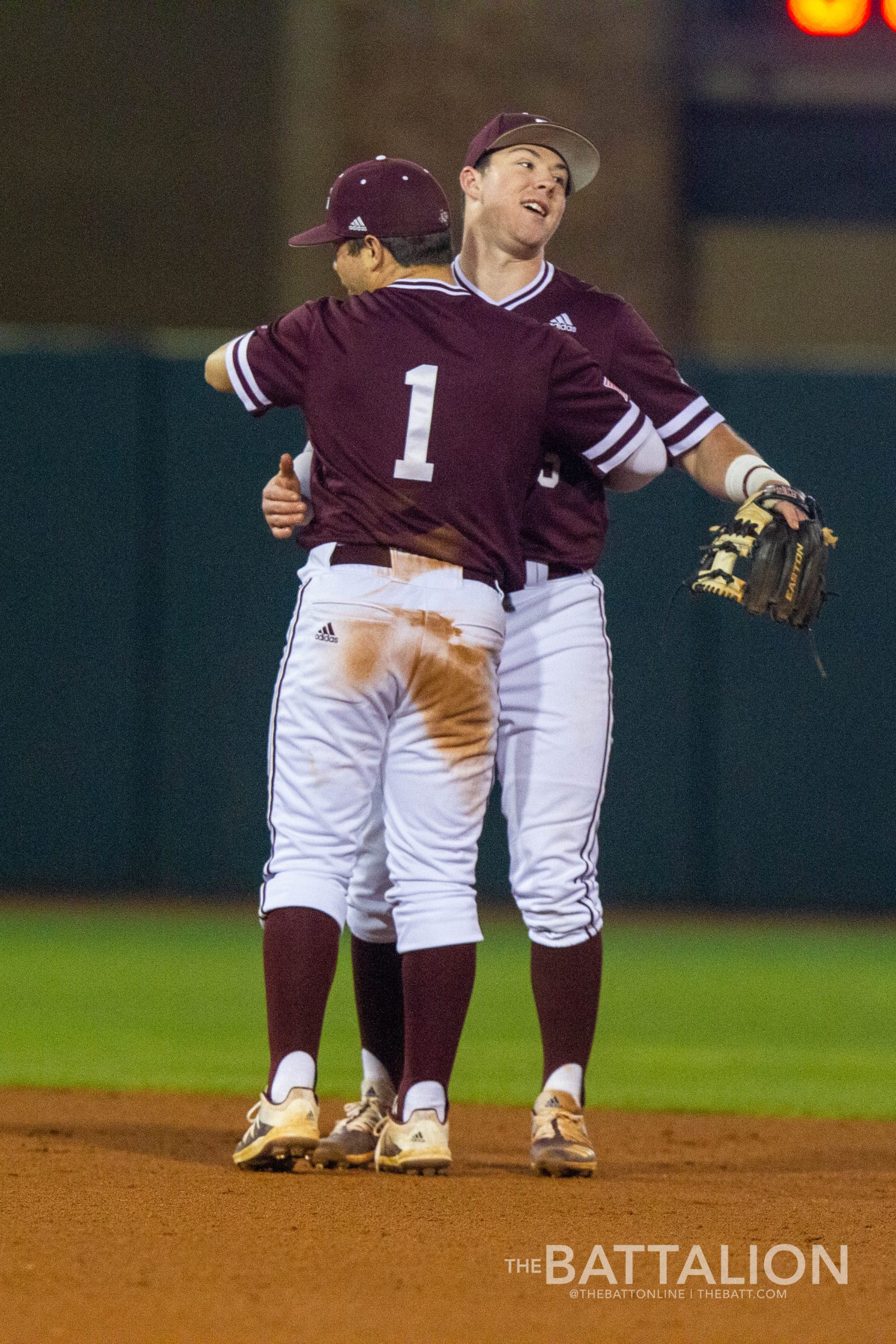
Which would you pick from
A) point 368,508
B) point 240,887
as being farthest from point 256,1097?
→ point 240,887

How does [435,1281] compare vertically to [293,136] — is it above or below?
below

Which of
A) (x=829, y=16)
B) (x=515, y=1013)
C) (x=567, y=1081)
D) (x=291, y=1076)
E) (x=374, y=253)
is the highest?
(x=829, y=16)

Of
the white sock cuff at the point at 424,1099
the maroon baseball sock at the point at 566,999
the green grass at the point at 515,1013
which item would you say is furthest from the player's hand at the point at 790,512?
the green grass at the point at 515,1013

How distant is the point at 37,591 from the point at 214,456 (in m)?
1.03

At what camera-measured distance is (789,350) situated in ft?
39.3

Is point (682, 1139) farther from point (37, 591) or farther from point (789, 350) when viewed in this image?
point (789, 350)

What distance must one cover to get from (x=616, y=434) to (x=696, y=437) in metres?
0.26

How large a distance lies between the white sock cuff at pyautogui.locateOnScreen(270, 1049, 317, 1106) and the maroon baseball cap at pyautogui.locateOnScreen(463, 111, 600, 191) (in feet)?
5.79

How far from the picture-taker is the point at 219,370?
3.70 meters

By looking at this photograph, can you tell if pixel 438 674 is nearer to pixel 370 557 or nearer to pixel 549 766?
pixel 370 557

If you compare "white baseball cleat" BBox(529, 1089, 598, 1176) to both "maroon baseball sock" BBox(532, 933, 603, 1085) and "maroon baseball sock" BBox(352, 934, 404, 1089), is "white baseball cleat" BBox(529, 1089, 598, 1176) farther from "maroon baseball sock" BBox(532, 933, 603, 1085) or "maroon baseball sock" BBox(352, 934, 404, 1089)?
"maroon baseball sock" BBox(352, 934, 404, 1089)

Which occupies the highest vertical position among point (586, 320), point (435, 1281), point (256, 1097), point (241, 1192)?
point (586, 320)

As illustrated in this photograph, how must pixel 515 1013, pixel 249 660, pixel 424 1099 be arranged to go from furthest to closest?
pixel 249 660, pixel 515 1013, pixel 424 1099

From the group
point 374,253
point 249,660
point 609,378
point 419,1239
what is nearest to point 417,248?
point 374,253
